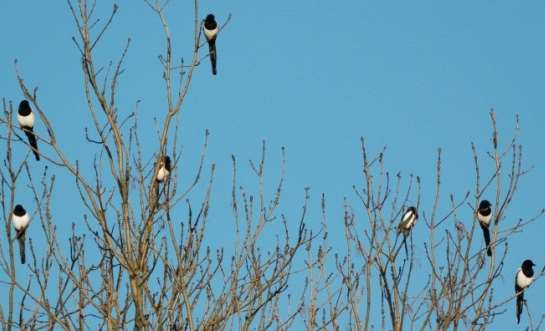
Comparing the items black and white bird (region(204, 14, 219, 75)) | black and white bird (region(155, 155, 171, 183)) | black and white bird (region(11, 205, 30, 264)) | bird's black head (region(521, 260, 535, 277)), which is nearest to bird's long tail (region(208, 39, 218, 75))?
black and white bird (region(204, 14, 219, 75))

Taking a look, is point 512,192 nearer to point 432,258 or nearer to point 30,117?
point 432,258

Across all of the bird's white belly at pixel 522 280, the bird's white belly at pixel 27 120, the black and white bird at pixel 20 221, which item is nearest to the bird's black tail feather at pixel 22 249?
the black and white bird at pixel 20 221

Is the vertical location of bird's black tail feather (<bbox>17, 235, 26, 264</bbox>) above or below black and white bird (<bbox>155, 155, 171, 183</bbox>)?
above

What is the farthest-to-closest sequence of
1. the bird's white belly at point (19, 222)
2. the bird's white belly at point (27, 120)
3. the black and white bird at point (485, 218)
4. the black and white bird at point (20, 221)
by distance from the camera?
the bird's white belly at point (27, 120), the bird's white belly at point (19, 222), the black and white bird at point (20, 221), the black and white bird at point (485, 218)

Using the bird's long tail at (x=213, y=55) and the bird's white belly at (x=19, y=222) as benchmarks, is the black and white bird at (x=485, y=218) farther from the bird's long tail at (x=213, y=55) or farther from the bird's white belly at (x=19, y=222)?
the bird's white belly at (x=19, y=222)

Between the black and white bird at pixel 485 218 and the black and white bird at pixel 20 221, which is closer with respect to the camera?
the black and white bird at pixel 485 218

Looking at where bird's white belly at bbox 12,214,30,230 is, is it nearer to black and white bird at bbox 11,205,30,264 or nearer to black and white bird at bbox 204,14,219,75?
black and white bird at bbox 11,205,30,264

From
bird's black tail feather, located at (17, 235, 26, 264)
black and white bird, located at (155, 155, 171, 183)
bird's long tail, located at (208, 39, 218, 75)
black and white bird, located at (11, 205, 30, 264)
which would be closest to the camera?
black and white bird, located at (155, 155, 171, 183)

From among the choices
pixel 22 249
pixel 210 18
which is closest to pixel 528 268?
pixel 210 18

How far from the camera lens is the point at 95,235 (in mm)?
5859

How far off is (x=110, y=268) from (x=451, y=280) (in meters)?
1.91

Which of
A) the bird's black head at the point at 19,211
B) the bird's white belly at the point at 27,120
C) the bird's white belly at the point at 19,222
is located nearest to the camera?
the bird's white belly at the point at 19,222

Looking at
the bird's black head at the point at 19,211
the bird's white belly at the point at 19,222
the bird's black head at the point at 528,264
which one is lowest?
the bird's black head at the point at 528,264

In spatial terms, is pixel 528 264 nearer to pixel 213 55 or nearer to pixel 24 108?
pixel 213 55
